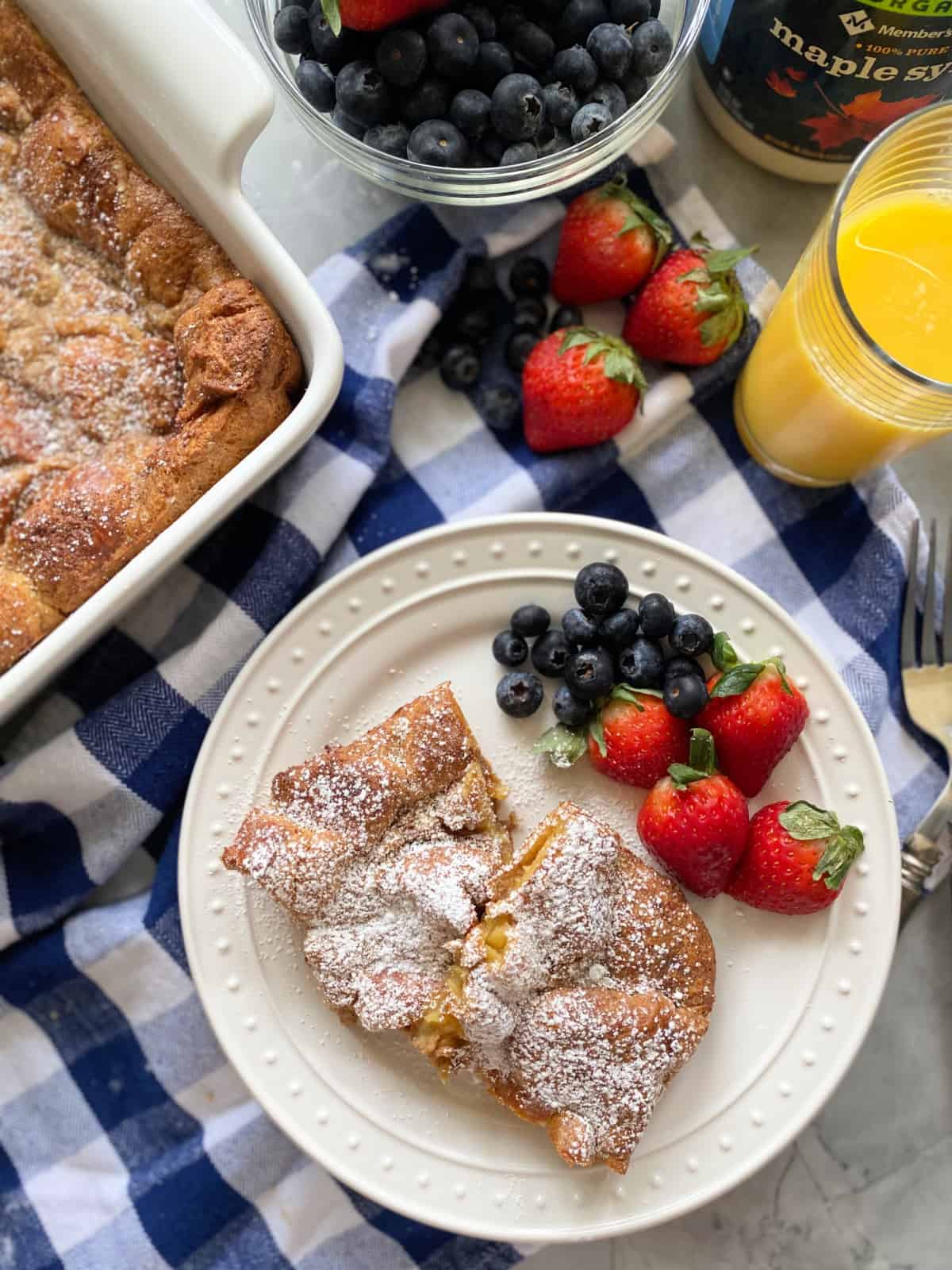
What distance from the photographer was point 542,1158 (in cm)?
150

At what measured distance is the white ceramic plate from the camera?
4.89ft

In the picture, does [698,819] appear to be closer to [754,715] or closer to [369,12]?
[754,715]

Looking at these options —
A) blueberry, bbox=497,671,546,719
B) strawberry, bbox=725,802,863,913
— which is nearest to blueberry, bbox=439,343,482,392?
blueberry, bbox=497,671,546,719

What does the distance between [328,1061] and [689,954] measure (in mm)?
546

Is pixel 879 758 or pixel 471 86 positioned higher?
pixel 471 86

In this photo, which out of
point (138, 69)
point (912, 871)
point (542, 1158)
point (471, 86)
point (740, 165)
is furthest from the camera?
point (740, 165)

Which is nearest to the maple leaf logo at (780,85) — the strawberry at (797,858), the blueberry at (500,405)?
the blueberry at (500,405)

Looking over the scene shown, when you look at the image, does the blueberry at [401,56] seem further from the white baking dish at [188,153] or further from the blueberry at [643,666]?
the blueberry at [643,666]

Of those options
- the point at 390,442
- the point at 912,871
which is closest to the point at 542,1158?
the point at 912,871

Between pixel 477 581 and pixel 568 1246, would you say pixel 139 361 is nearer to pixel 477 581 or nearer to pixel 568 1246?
pixel 477 581

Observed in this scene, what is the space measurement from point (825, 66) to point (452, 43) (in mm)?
496

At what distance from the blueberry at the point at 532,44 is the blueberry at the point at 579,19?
0.07 feet

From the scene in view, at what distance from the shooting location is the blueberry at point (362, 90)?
4.47ft

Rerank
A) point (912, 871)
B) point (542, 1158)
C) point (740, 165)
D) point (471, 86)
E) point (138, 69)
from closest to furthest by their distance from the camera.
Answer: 1. point (138, 69)
2. point (471, 86)
3. point (542, 1158)
4. point (912, 871)
5. point (740, 165)
